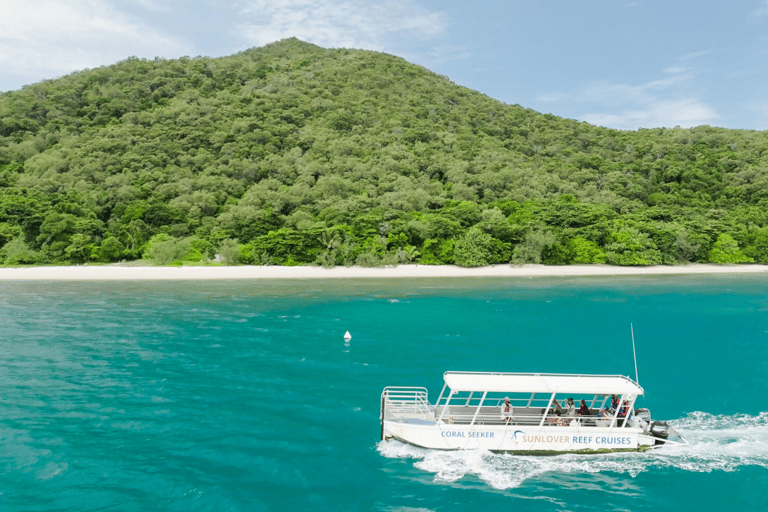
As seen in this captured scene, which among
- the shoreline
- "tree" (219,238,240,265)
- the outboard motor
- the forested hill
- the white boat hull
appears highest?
the forested hill

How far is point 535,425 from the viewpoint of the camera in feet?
67.5

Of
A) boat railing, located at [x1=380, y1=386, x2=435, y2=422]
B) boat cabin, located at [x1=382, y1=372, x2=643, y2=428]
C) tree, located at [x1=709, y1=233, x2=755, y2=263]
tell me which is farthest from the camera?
tree, located at [x1=709, y1=233, x2=755, y2=263]

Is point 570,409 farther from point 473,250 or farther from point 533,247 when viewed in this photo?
point 533,247

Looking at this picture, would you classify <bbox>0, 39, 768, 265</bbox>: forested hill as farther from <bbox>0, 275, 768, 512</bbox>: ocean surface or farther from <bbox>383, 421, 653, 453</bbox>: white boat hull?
<bbox>383, 421, 653, 453</bbox>: white boat hull

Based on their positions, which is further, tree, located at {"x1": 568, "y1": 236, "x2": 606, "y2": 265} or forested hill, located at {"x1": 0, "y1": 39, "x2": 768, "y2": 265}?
forested hill, located at {"x1": 0, "y1": 39, "x2": 768, "y2": 265}

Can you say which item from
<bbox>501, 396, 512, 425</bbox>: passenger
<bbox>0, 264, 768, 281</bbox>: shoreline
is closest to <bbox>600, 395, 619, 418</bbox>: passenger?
<bbox>501, 396, 512, 425</bbox>: passenger

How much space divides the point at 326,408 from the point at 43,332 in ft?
107

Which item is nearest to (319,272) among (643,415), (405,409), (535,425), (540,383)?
(405,409)

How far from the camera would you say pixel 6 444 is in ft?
67.5

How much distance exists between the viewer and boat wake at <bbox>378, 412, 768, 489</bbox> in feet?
61.3

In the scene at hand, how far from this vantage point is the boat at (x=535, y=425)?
65.8 ft

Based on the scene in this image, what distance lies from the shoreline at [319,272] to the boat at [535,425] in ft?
202

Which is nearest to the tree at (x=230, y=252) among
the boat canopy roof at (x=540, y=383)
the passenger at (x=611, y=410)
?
the boat canopy roof at (x=540, y=383)

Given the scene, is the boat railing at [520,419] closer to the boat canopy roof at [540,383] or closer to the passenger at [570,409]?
the passenger at [570,409]
